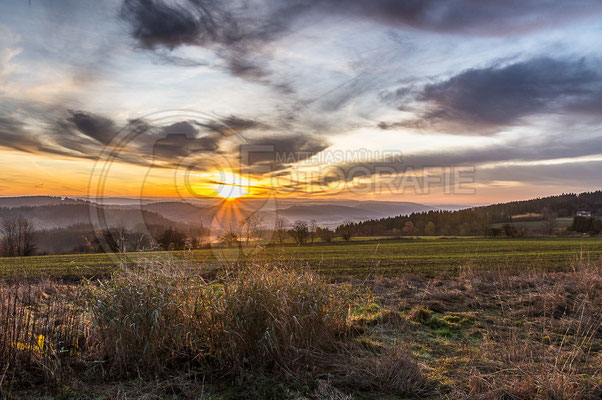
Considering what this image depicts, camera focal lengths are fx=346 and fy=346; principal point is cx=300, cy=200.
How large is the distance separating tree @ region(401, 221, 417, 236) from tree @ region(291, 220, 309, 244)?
103 ft

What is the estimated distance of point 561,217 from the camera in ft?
348

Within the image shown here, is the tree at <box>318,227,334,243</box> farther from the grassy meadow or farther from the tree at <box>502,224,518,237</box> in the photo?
the grassy meadow

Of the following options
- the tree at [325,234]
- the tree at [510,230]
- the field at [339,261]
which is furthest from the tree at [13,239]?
the tree at [510,230]

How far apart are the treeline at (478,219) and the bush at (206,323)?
7578 centimetres

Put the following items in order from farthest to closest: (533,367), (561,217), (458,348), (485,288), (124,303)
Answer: (561,217) → (485,288) → (458,348) → (124,303) → (533,367)

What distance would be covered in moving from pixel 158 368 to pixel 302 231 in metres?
65.0

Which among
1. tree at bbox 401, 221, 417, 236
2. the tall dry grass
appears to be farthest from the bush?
tree at bbox 401, 221, 417, 236

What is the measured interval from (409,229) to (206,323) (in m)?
91.0

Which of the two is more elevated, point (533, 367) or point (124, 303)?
point (124, 303)

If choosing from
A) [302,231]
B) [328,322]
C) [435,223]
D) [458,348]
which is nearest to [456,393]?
[458,348]

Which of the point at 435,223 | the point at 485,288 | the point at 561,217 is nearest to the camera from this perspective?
the point at 485,288

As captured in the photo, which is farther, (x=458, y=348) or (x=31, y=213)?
(x=31, y=213)

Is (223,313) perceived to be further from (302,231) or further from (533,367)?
(302,231)

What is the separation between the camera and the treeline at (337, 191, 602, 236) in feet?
285
